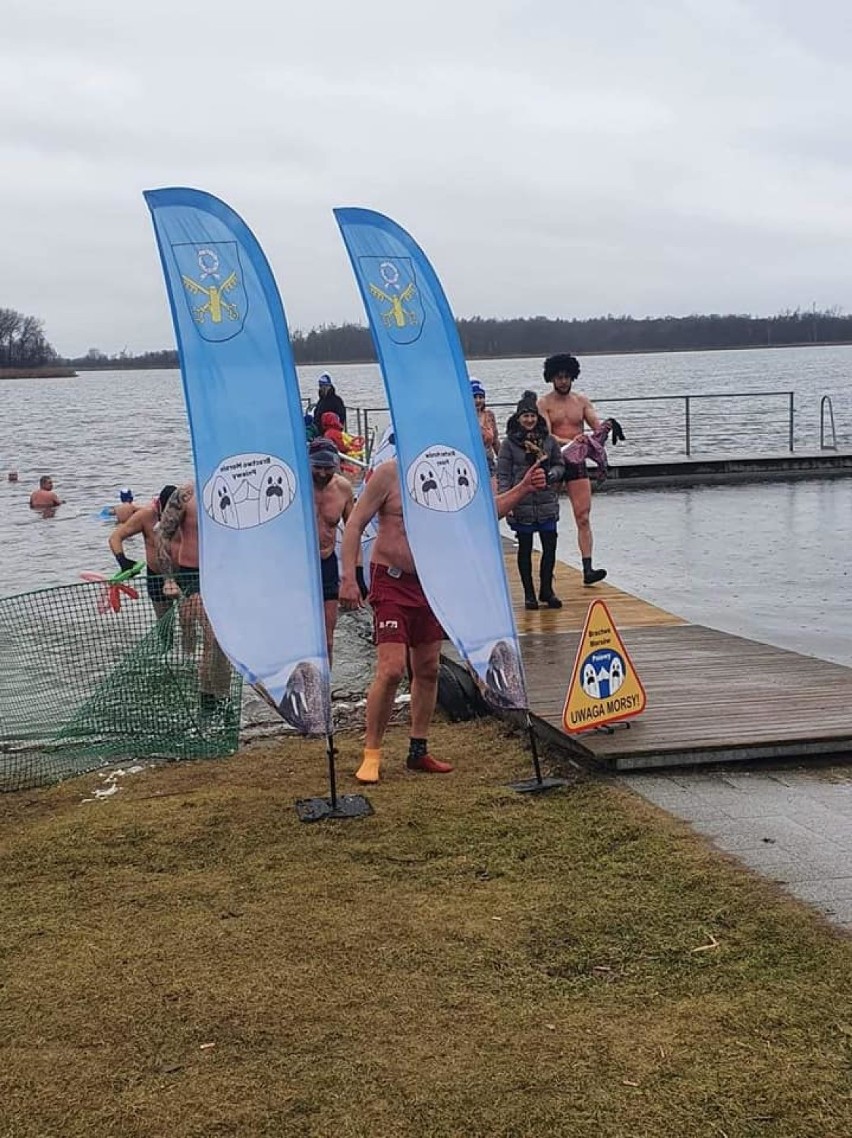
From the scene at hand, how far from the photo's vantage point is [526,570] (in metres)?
10.6

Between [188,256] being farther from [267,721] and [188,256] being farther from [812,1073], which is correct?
[812,1073]

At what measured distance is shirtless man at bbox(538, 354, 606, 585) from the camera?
10.7 metres

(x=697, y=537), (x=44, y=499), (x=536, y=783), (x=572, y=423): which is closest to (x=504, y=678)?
(x=536, y=783)

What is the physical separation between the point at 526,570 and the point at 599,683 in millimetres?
4022

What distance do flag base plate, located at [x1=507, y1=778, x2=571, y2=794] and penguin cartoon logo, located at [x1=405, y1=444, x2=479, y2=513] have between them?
1334mm

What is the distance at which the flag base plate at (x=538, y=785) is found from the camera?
19.9ft

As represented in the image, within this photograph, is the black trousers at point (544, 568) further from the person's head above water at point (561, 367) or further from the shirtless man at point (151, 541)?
the shirtless man at point (151, 541)

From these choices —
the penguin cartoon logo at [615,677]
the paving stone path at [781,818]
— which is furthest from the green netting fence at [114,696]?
the paving stone path at [781,818]

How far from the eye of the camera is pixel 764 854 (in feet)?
16.8

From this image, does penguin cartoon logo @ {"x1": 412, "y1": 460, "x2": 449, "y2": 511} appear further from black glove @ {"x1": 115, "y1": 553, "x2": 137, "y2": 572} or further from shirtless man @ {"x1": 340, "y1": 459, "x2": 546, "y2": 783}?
black glove @ {"x1": 115, "y1": 553, "x2": 137, "y2": 572}

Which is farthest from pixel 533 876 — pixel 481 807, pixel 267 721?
pixel 267 721

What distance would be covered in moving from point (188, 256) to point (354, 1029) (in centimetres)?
334

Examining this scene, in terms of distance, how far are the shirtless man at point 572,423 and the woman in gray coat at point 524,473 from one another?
471 millimetres

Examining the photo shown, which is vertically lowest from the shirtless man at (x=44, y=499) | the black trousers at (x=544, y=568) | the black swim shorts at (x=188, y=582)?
the shirtless man at (x=44, y=499)
